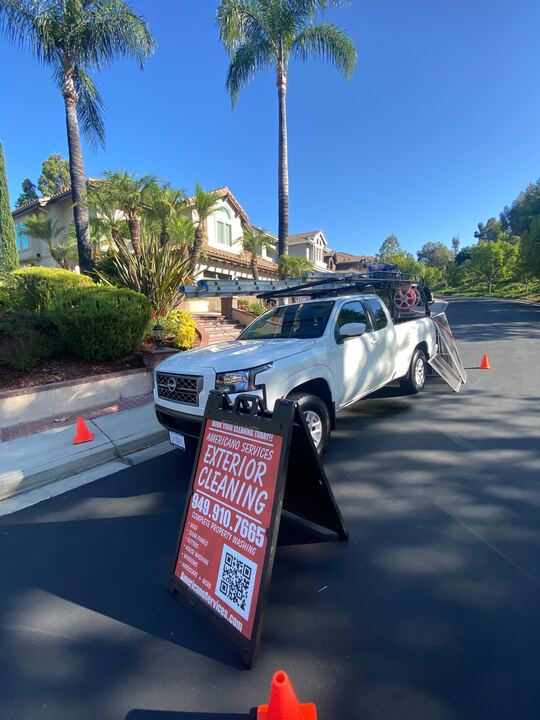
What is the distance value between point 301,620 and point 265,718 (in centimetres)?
64

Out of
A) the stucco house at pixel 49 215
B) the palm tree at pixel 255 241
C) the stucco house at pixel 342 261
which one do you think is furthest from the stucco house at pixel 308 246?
the stucco house at pixel 49 215

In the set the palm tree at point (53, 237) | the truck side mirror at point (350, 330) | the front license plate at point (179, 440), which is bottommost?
the front license plate at point (179, 440)

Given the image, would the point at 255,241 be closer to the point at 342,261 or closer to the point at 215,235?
the point at 215,235

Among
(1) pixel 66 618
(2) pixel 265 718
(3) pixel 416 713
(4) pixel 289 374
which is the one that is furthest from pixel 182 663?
(4) pixel 289 374

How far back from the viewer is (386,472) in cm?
390

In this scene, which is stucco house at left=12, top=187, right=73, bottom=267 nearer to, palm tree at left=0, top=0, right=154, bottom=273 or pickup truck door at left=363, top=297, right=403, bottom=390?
palm tree at left=0, top=0, right=154, bottom=273

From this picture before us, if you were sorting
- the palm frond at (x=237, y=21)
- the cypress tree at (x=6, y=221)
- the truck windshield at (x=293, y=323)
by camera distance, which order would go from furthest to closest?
the palm frond at (x=237, y=21) < the cypress tree at (x=6, y=221) < the truck windshield at (x=293, y=323)

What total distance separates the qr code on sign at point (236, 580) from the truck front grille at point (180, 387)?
1.92 meters

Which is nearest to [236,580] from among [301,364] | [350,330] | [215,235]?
[301,364]

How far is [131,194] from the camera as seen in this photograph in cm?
1059

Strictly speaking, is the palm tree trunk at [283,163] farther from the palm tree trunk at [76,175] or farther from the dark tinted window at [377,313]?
the dark tinted window at [377,313]

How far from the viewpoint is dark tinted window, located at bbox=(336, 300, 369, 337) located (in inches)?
190

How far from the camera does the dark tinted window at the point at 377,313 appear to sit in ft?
18.1

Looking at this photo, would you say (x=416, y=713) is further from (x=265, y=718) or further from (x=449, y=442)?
(x=449, y=442)
